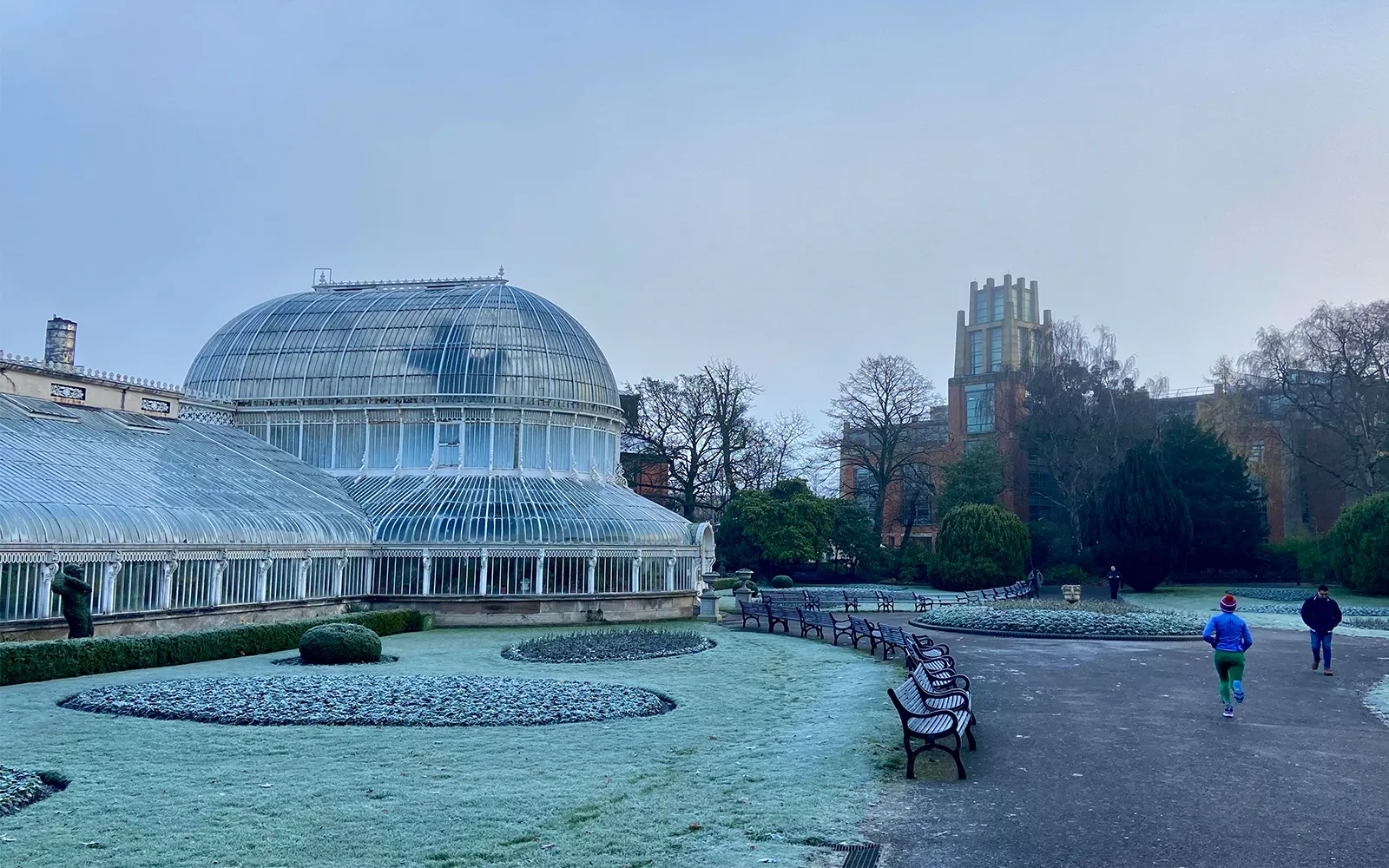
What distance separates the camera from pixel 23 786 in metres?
9.29

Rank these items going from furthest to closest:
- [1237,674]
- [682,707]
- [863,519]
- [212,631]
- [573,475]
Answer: [863,519], [573,475], [212,631], [682,707], [1237,674]

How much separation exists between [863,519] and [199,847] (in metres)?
49.4

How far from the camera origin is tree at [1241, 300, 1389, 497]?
47938 millimetres

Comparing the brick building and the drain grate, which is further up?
the brick building

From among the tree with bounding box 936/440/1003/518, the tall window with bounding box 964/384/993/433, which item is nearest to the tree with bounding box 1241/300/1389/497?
the tree with bounding box 936/440/1003/518

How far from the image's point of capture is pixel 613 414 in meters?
39.4

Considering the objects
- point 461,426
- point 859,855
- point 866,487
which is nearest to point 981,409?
point 866,487

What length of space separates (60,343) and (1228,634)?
32.1 metres

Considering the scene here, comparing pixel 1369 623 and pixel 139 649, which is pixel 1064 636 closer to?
pixel 1369 623

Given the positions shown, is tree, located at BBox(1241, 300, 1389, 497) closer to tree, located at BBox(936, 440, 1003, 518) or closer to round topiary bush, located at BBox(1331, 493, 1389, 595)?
round topiary bush, located at BBox(1331, 493, 1389, 595)

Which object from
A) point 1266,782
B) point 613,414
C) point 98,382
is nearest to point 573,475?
point 613,414

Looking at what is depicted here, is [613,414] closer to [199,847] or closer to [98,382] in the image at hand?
[98,382]

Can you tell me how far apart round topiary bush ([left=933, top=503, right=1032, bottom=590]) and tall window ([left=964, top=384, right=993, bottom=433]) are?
67.5 feet

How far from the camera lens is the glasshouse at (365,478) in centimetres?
2298
